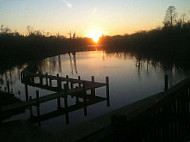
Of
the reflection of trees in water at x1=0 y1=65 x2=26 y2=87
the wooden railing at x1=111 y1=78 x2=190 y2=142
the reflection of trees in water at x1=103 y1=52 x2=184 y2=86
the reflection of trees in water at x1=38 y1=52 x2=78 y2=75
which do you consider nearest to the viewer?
the wooden railing at x1=111 y1=78 x2=190 y2=142

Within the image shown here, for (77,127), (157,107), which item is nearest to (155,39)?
(77,127)

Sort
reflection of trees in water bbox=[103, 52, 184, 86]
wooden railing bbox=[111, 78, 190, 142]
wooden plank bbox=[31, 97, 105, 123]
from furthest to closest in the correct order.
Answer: reflection of trees in water bbox=[103, 52, 184, 86], wooden plank bbox=[31, 97, 105, 123], wooden railing bbox=[111, 78, 190, 142]

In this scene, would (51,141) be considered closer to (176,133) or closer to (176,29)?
(176,133)

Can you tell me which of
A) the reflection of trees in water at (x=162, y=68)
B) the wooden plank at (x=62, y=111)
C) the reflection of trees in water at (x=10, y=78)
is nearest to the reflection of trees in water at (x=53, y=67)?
the reflection of trees in water at (x=10, y=78)

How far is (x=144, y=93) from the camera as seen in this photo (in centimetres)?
2409

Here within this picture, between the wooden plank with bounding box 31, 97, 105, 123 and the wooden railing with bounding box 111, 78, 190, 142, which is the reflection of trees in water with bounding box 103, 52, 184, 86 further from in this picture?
the wooden railing with bounding box 111, 78, 190, 142

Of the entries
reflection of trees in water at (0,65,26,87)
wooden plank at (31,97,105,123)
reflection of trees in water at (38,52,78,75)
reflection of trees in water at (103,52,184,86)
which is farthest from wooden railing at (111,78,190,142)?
reflection of trees in water at (38,52,78,75)

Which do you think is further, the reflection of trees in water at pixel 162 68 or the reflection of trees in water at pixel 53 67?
the reflection of trees in water at pixel 53 67

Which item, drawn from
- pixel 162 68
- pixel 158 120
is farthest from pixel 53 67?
pixel 158 120

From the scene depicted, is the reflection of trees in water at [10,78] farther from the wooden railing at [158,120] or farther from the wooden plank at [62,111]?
the wooden railing at [158,120]

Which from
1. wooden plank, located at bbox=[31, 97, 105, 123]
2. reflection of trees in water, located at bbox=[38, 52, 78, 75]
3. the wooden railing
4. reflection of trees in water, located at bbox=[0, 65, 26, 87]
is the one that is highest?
the wooden railing

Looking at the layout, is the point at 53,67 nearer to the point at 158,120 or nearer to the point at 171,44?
the point at 171,44

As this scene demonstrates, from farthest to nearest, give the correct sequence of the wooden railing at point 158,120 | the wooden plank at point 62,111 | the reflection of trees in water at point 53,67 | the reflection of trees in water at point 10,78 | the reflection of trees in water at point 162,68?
1. the reflection of trees in water at point 53,67
2. the reflection of trees in water at point 162,68
3. the reflection of trees in water at point 10,78
4. the wooden plank at point 62,111
5. the wooden railing at point 158,120

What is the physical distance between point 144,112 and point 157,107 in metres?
0.46
